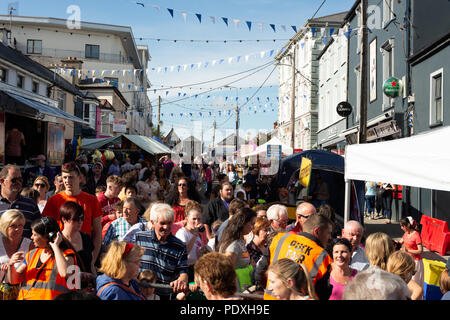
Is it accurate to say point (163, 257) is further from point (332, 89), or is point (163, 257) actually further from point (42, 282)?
point (332, 89)

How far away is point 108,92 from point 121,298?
42832 mm

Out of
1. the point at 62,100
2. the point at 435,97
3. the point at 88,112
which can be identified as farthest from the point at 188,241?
the point at 88,112

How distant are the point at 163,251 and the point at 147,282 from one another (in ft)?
1.53

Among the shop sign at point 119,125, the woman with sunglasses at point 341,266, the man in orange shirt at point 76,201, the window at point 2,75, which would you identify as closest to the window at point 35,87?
the window at point 2,75

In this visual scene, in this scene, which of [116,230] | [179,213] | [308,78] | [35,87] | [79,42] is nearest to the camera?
[116,230]

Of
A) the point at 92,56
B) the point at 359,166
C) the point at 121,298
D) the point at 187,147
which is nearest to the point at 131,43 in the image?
the point at 92,56

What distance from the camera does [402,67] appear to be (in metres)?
16.3

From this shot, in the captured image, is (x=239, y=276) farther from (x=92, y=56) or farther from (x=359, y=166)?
(x=92, y=56)

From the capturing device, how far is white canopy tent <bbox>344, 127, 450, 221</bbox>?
18.5 ft

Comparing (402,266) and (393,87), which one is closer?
(402,266)

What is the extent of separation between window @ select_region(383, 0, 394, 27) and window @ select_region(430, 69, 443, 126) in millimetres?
4591

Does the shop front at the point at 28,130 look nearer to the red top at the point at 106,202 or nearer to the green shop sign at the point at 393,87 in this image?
the red top at the point at 106,202

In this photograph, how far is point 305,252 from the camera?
409cm
